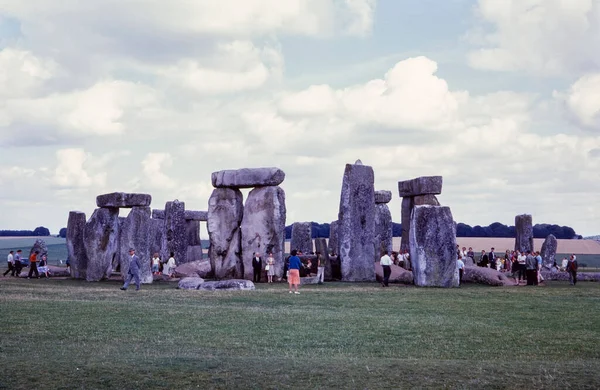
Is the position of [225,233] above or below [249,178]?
below

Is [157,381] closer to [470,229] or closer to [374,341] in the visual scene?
[374,341]

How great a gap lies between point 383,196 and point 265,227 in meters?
11.7

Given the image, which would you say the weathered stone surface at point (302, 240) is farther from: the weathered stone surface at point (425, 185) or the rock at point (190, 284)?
the rock at point (190, 284)

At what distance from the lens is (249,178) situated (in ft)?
103

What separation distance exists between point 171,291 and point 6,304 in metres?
5.84

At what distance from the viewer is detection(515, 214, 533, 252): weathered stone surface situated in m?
38.8

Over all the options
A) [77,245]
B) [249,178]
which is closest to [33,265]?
[77,245]

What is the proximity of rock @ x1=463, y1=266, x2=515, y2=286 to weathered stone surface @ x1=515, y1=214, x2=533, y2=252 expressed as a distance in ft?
30.8

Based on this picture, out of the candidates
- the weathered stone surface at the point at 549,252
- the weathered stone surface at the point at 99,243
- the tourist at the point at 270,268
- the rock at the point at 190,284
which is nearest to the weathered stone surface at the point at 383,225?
the weathered stone surface at the point at 549,252

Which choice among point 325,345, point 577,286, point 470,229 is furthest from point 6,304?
point 470,229

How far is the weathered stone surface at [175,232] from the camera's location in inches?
1625

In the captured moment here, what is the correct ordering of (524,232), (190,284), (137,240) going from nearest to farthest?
(190,284), (137,240), (524,232)

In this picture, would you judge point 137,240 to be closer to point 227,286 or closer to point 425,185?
point 227,286

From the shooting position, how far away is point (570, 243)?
84.2 metres
